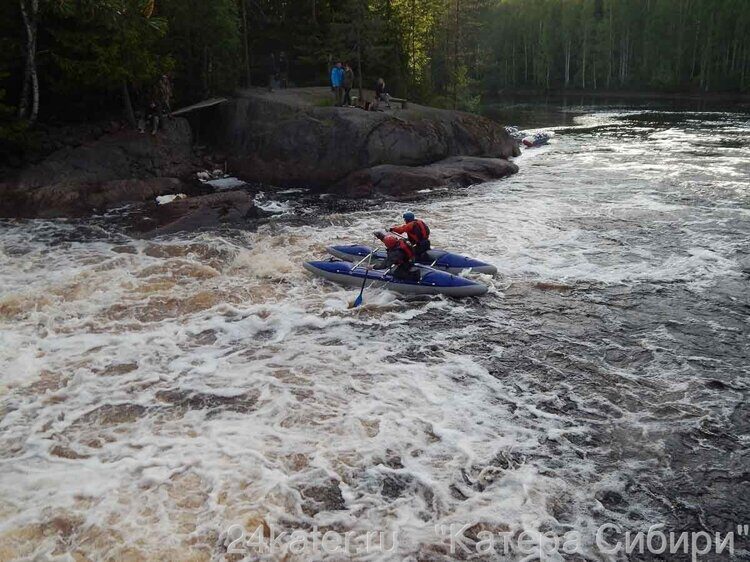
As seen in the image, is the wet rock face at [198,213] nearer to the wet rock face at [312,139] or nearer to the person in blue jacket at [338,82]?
the wet rock face at [312,139]

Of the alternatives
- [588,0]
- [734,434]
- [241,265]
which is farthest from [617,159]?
[588,0]

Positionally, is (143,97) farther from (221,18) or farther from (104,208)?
(104,208)

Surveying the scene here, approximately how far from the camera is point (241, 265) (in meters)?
12.5

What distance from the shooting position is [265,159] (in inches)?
809

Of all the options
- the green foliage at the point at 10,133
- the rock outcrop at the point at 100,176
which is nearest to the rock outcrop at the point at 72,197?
the rock outcrop at the point at 100,176

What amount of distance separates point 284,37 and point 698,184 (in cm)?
1782

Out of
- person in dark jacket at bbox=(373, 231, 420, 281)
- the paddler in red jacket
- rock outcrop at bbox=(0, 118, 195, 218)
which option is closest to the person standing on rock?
rock outcrop at bbox=(0, 118, 195, 218)

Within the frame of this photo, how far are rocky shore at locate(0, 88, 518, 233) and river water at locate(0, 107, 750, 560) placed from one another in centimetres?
217

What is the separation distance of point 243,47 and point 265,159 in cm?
667


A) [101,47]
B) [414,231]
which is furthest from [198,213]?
[414,231]

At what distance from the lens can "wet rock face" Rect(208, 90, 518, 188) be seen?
66.1 feet

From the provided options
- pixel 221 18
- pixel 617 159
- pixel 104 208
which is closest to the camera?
pixel 104 208

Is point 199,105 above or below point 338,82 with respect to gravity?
below

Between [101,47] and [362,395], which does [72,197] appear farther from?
[362,395]
